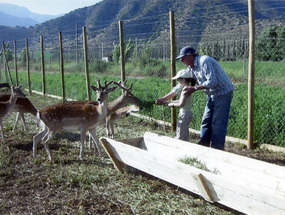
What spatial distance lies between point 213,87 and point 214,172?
155cm

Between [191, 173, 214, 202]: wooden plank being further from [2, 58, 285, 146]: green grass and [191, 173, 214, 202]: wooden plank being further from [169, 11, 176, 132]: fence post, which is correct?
[169, 11, 176, 132]: fence post

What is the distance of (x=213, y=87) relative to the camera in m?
6.15

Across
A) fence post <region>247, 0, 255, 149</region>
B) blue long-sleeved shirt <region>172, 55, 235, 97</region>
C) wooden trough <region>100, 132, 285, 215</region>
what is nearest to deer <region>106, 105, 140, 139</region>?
wooden trough <region>100, 132, 285, 215</region>

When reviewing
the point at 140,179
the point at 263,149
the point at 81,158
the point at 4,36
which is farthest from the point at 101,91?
the point at 4,36

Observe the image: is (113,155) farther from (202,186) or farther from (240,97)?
(240,97)

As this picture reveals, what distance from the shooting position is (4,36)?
95188mm

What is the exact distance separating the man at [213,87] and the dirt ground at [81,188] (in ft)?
3.63

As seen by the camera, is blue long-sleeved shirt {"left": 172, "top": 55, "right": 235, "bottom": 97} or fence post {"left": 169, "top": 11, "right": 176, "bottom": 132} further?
fence post {"left": 169, "top": 11, "right": 176, "bottom": 132}

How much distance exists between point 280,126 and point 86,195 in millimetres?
4320

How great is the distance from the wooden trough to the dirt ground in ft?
1.06

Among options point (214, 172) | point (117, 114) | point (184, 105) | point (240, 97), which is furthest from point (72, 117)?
point (240, 97)

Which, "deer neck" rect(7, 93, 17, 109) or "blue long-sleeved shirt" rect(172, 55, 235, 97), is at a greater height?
"blue long-sleeved shirt" rect(172, 55, 235, 97)

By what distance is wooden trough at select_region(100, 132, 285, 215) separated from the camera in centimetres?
391

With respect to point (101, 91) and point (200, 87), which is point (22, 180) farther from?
point (200, 87)
